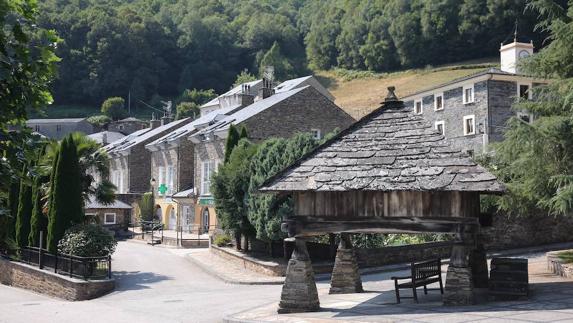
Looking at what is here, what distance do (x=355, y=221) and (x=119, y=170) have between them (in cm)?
4658

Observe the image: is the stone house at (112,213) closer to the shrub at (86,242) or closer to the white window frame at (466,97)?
the shrub at (86,242)

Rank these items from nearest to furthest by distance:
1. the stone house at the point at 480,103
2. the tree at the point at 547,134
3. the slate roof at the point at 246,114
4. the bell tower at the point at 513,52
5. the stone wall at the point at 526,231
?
the tree at the point at 547,134
the stone wall at the point at 526,231
the slate roof at the point at 246,114
the stone house at the point at 480,103
the bell tower at the point at 513,52

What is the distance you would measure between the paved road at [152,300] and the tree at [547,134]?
7770mm

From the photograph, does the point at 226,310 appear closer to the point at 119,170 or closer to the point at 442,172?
the point at 442,172

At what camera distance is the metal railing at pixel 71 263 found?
23.1 metres

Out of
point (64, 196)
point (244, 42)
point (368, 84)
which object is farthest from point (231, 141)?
point (244, 42)

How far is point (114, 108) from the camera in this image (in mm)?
110250

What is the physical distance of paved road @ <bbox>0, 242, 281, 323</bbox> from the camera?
16484 millimetres

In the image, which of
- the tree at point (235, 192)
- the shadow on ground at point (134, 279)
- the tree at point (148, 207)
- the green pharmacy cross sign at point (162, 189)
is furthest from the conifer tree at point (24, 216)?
the tree at point (148, 207)

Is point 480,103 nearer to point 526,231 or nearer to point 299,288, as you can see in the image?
point 526,231

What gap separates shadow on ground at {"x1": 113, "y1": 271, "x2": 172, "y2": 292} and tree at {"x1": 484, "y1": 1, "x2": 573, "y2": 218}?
12966 mm

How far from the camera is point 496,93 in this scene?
3997 centimetres

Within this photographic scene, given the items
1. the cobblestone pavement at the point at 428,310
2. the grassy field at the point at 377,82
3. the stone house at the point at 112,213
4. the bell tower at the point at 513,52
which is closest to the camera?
the cobblestone pavement at the point at 428,310

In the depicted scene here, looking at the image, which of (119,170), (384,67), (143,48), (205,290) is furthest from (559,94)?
(143,48)
